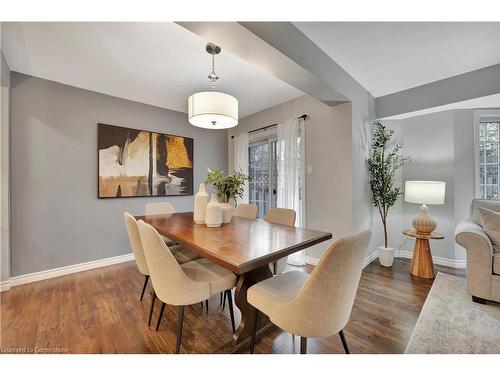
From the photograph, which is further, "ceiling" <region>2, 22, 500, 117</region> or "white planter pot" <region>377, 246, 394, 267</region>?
"white planter pot" <region>377, 246, 394, 267</region>

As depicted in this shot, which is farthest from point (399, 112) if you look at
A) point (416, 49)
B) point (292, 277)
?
point (292, 277)

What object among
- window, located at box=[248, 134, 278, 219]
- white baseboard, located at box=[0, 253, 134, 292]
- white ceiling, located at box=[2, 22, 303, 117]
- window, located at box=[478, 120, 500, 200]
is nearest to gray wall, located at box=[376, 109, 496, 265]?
window, located at box=[478, 120, 500, 200]

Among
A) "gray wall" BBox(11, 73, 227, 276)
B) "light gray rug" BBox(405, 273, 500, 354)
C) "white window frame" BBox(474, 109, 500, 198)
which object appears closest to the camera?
"light gray rug" BBox(405, 273, 500, 354)

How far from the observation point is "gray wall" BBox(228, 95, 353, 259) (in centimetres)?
264

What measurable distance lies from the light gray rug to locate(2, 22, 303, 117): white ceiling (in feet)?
9.09

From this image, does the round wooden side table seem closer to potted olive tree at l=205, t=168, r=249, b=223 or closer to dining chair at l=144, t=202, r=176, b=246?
potted olive tree at l=205, t=168, r=249, b=223

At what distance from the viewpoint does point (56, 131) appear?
105 inches

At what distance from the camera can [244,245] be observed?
130cm

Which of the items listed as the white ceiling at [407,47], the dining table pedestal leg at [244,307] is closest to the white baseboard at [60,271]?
the dining table pedestal leg at [244,307]

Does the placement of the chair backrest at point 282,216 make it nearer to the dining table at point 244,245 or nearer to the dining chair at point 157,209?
the dining table at point 244,245

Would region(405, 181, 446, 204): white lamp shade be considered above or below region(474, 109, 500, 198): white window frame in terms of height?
below

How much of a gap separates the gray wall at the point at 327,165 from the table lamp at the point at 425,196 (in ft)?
2.44

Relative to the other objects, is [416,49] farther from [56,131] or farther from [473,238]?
[56,131]
